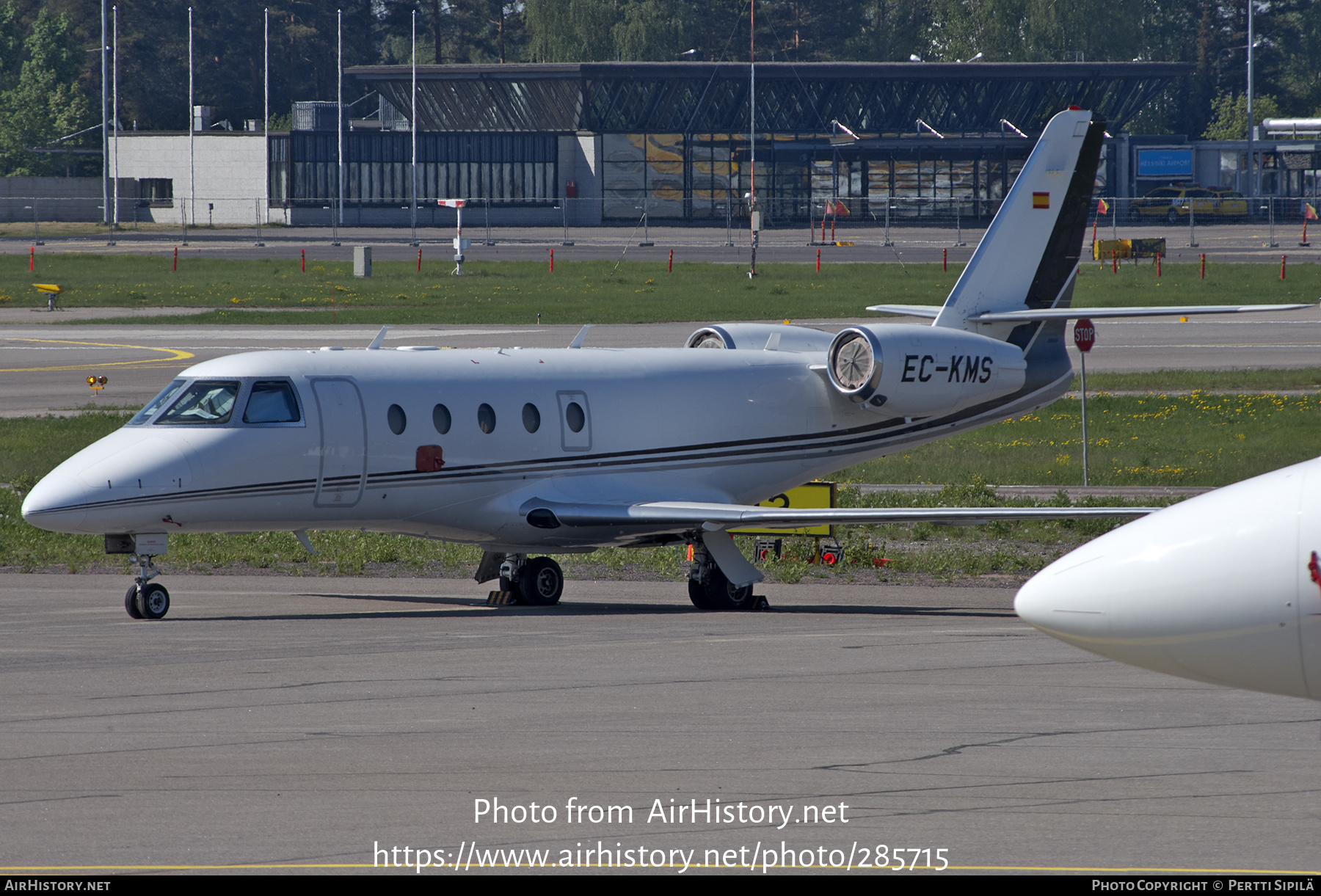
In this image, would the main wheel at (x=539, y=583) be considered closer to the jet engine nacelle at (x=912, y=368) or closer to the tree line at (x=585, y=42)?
the jet engine nacelle at (x=912, y=368)

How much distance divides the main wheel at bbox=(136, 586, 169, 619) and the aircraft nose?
127 centimetres

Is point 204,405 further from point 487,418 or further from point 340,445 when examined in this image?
point 487,418

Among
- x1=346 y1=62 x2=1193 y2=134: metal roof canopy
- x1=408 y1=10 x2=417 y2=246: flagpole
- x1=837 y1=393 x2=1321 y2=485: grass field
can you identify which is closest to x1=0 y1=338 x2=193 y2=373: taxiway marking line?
x1=837 y1=393 x2=1321 y2=485: grass field

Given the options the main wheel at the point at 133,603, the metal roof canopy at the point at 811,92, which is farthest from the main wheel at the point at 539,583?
the metal roof canopy at the point at 811,92

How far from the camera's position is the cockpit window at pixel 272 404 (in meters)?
17.5

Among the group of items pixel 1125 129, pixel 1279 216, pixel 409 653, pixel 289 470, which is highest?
pixel 1125 129

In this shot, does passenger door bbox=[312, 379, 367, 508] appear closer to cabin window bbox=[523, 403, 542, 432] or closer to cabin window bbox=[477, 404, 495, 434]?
cabin window bbox=[477, 404, 495, 434]

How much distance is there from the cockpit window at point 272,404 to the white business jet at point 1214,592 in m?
11.6

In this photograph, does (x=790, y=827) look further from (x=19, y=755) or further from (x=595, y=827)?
(x=19, y=755)

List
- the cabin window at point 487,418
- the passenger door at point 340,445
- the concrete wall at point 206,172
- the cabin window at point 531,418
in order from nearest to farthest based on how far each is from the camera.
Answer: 1. the passenger door at point 340,445
2. the cabin window at point 487,418
3. the cabin window at point 531,418
4. the concrete wall at point 206,172

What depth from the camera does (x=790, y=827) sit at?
9.04 m

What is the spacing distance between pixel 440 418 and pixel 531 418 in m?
1.21
